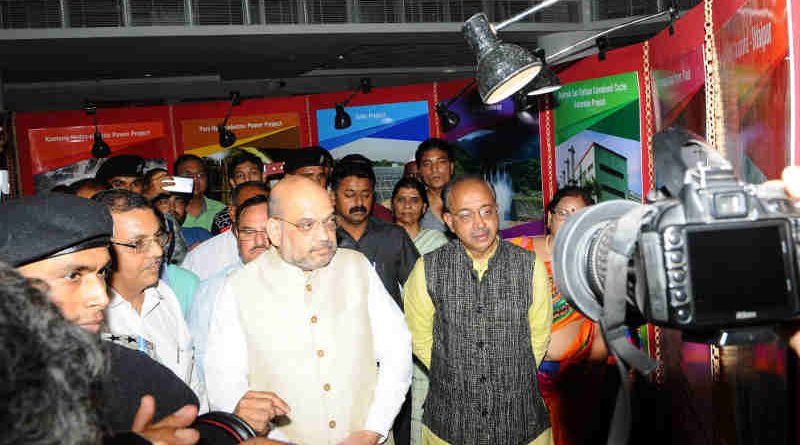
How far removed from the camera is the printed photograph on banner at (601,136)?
421 cm

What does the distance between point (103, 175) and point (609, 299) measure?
406cm

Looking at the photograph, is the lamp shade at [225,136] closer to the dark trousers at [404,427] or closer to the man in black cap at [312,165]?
the man in black cap at [312,165]

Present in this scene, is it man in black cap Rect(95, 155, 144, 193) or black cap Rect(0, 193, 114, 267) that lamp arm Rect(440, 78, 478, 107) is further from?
black cap Rect(0, 193, 114, 267)

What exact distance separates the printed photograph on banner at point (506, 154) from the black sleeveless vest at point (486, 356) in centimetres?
400

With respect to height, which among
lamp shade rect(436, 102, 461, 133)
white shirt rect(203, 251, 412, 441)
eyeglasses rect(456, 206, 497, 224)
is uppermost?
lamp shade rect(436, 102, 461, 133)

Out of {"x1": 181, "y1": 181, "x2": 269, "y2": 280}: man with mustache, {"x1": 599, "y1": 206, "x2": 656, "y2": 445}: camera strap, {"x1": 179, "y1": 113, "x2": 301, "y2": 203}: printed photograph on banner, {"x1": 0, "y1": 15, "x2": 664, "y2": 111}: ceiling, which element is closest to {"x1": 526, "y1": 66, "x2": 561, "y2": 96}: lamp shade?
{"x1": 181, "y1": 181, "x2": 269, "y2": 280}: man with mustache

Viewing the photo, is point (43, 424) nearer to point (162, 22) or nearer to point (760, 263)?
point (760, 263)

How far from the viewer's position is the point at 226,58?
9492mm

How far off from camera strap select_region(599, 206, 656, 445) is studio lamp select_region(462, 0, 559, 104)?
1.29 m

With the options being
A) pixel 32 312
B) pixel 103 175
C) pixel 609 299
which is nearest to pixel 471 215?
pixel 609 299

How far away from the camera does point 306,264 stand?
2.32 m

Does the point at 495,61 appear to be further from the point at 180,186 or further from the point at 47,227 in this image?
the point at 180,186

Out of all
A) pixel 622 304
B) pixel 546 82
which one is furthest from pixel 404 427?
pixel 622 304

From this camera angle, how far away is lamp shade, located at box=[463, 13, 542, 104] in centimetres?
249
